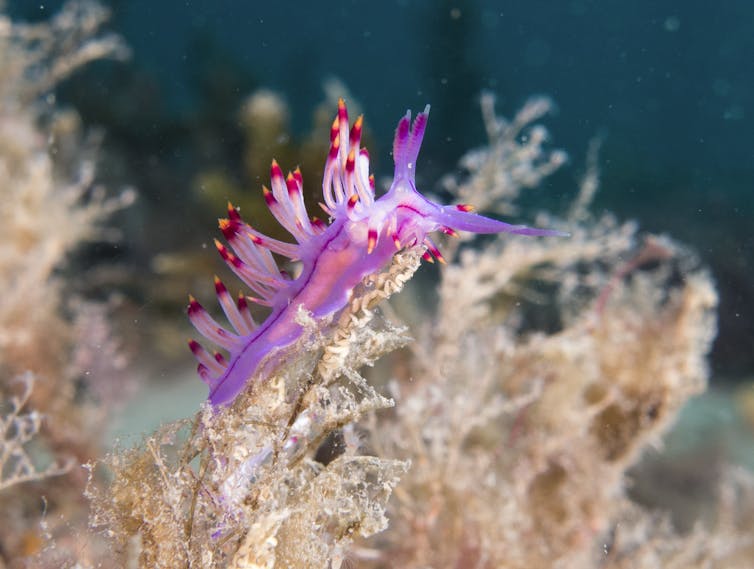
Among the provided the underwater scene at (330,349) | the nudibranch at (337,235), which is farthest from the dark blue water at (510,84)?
the nudibranch at (337,235)

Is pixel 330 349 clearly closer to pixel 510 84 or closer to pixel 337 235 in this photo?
pixel 337 235

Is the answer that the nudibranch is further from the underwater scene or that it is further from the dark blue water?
the dark blue water

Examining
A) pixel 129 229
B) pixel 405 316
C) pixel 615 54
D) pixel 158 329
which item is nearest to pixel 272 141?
pixel 405 316

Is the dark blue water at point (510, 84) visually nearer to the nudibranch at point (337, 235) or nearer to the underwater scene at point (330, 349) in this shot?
the underwater scene at point (330, 349)

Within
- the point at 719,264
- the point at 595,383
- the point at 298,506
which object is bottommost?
the point at 298,506

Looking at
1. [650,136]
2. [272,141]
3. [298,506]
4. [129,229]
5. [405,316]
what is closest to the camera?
[298,506]

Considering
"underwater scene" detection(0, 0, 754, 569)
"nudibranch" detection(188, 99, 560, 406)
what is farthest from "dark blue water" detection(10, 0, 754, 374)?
"nudibranch" detection(188, 99, 560, 406)

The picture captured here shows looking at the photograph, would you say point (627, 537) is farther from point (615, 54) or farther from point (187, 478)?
point (615, 54)

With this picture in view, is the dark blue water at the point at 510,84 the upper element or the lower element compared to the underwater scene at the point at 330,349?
upper

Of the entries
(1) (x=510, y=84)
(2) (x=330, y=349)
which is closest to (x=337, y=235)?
(2) (x=330, y=349)
